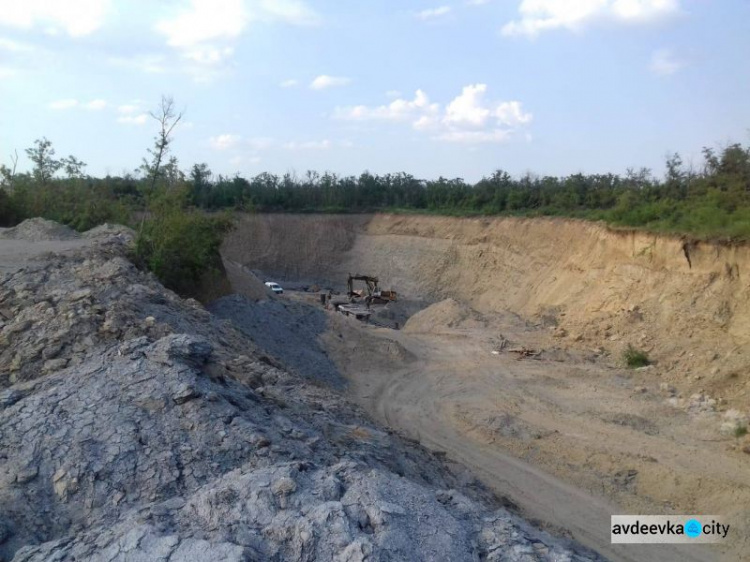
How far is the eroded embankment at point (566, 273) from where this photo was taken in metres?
19.1

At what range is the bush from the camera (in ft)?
61.8

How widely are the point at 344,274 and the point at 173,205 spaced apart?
1021 inches

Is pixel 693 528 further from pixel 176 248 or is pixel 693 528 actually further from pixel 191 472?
pixel 176 248

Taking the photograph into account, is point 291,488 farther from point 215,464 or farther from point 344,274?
point 344,274

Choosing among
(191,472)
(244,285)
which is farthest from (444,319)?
(191,472)

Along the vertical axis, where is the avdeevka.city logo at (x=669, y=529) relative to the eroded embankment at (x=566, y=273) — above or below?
below

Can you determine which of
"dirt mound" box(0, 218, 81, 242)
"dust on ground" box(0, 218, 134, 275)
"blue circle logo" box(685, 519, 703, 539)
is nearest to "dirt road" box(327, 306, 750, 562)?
"blue circle logo" box(685, 519, 703, 539)

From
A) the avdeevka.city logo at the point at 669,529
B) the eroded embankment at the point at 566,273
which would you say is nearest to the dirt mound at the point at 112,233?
the eroded embankment at the point at 566,273

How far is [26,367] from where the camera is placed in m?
9.39

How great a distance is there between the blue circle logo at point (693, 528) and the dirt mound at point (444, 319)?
15.7 meters

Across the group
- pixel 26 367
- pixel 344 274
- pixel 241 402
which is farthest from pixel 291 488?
pixel 344 274

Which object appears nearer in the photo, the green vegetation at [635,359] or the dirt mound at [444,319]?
the green vegetation at [635,359]

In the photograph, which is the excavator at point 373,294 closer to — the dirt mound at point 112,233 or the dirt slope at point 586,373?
the dirt slope at point 586,373

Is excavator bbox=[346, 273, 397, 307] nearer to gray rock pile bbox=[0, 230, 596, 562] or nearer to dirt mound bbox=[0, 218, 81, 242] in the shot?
dirt mound bbox=[0, 218, 81, 242]
